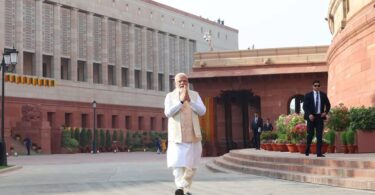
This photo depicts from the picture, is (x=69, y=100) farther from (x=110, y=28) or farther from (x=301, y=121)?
(x=301, y=121)

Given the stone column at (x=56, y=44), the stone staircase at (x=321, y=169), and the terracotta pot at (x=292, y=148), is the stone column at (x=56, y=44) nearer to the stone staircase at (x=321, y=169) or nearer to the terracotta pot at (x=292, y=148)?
the terracotta pot at (x=292, y=148)

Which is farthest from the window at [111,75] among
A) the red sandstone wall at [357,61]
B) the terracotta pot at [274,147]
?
the terracotta pot at [274,147]

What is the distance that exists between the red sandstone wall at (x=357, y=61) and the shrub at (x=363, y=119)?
6.50 ft

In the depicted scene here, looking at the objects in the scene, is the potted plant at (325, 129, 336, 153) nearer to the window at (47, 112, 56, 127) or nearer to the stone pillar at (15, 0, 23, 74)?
the stone pillar at (15, 0, 23, 74)

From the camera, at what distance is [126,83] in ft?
262

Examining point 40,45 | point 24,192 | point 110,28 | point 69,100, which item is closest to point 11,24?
point 40,45

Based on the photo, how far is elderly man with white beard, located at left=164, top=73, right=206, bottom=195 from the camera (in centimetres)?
1068

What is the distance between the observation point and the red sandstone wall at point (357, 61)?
20.0 meters

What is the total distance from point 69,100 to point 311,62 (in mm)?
36031

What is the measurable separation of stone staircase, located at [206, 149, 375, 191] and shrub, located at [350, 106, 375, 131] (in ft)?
6.56

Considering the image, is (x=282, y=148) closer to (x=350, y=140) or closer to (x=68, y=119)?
(x=350, y=140)

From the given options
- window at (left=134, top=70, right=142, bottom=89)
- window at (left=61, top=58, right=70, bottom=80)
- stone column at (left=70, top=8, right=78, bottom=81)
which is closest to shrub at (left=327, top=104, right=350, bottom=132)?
stone column at (left=70, top=8, right=78, bottom=81)

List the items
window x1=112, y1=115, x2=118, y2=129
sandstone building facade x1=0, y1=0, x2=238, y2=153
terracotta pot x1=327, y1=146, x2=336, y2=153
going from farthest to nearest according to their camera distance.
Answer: window x1=112, y1=115, x2=118, y2=129, sandstone building facade x1=0, y1=0, x2=238, y2=153, terracotta pot x1=327, y1=146, x2=336, y2=153

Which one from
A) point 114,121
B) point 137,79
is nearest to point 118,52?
point 137,79
